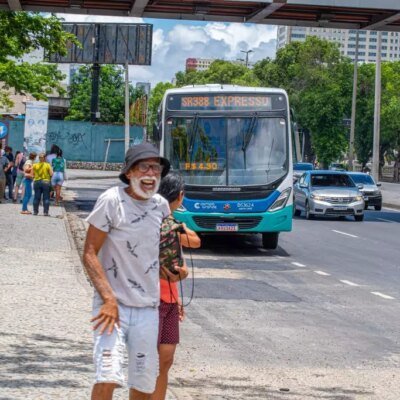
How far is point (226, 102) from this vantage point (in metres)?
21.2

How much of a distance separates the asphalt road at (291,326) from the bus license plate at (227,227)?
0.50 meters

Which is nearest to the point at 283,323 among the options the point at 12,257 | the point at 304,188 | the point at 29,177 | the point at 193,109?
the point at 12,257

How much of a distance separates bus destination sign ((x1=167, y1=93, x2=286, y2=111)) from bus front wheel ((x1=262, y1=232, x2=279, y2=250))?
2497mm

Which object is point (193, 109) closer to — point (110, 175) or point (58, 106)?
point (110, 175)

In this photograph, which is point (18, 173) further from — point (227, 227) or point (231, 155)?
point (227, 227)

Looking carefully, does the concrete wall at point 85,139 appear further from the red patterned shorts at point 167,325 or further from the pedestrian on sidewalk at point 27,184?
the red patterned shorts at point 167,325

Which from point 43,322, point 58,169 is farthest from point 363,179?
point 43,322

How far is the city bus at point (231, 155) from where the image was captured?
2039cm

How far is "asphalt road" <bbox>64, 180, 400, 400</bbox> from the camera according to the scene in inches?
340

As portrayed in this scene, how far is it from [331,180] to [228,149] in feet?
46.0

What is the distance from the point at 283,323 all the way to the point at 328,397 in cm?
376

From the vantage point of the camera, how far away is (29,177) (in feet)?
94.7

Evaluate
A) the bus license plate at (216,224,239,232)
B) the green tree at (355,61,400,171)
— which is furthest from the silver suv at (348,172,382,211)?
the green tree at (355,61,400,171)

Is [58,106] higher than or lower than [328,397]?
higher
